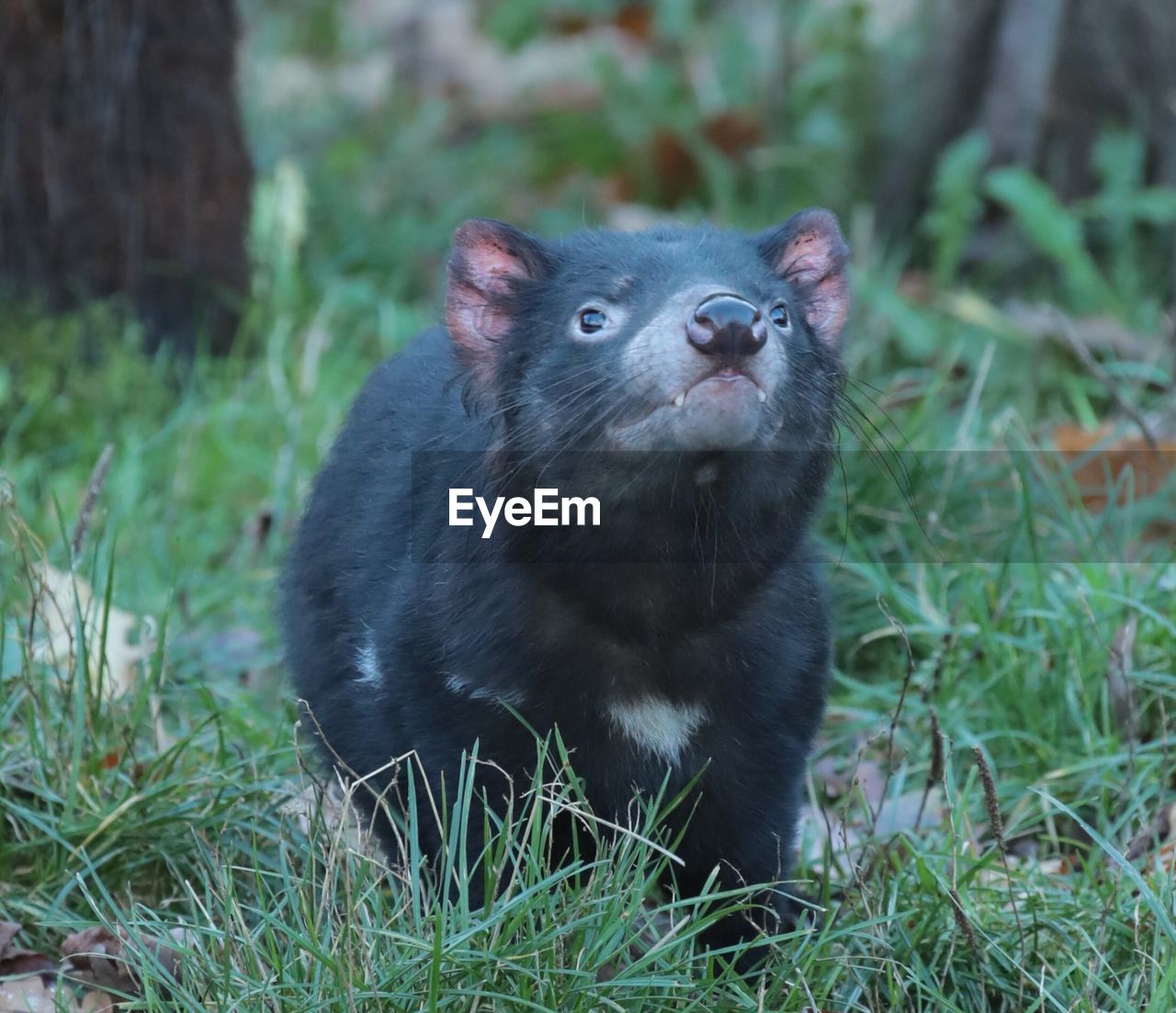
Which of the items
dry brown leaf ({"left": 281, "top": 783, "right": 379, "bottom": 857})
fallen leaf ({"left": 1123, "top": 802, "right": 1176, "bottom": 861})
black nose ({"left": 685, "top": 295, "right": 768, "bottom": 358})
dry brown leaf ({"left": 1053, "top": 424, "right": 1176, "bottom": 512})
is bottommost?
fallen leaf ({"left": 1123, "top": 802, "right": 1176, "bottom": 861})

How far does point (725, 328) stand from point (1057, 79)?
15.2 ft

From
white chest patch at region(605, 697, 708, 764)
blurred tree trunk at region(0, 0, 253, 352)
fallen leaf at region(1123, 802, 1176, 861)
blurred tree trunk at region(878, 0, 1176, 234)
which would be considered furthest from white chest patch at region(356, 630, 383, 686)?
blurred tree trunk at region(878, 0, 1176, 234)

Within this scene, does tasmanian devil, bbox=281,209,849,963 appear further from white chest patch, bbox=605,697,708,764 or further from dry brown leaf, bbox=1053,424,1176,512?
dry brown leaf, bbox=1053,424,1176,512

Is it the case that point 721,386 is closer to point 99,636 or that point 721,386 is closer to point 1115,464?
point 99,636

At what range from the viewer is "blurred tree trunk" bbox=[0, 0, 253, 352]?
204 inches

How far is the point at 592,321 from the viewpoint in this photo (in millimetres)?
2609

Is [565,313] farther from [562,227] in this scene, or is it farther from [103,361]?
[562,227]

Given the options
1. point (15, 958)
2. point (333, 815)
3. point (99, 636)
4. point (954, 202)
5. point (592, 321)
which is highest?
point (592, 321)

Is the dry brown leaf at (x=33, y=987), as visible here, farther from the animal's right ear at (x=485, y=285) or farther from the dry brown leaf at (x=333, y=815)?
the animal's right ear at (x=485, y=285)

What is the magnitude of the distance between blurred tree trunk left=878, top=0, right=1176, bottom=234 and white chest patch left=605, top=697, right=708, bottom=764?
4.41m

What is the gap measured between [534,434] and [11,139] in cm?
329

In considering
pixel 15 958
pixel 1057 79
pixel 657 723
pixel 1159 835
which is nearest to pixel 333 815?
pixel 15 958

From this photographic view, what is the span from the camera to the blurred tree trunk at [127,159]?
5.19 metres

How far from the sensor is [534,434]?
2.61 metres
